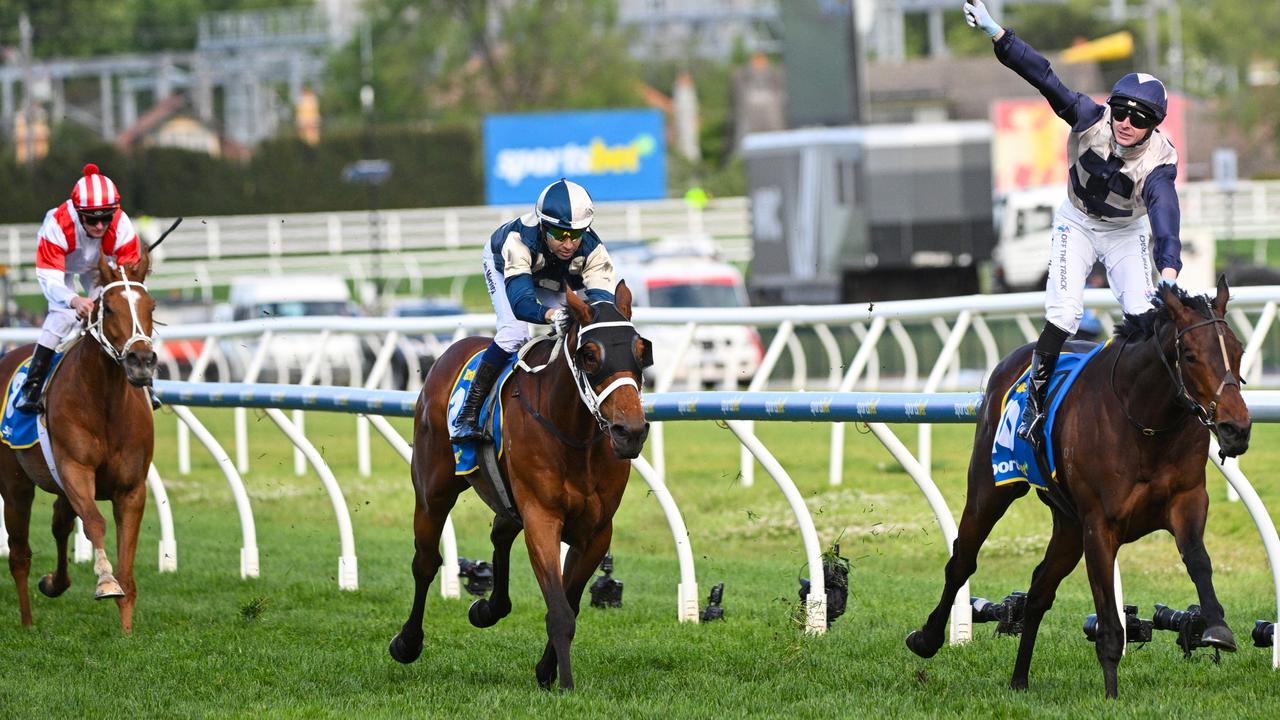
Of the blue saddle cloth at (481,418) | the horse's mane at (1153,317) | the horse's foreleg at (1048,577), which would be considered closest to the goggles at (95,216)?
the blue saddle cloth at (481,418)

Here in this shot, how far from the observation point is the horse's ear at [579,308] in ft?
20.9

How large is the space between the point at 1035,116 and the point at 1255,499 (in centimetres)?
3282

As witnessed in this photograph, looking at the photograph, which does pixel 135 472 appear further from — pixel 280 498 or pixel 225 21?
pixel 225 21

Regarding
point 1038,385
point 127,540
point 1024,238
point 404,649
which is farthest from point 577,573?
point 1024,238

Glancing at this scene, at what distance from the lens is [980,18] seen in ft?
21.8

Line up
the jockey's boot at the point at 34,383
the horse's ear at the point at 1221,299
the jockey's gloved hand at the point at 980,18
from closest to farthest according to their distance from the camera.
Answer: the horse's ear at the point at 1221,299 < the jockey's gloved hand at the point at 980,18 < the jockey's boot at the point at 34,383

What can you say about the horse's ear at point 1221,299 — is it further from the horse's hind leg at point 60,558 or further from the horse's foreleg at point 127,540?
the horse's hind leg at point 60,558

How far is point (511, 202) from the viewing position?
4444cm

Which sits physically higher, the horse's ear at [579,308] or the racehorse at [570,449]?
the horse's ear at [579,308]

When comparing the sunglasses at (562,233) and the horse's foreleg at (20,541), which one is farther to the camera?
the horse's foreleg at (20,541)

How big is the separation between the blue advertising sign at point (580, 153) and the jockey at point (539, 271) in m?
37.6

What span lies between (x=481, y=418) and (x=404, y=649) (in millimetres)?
925

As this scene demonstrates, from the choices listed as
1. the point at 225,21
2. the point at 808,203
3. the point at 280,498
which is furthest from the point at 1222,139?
the point at 280,498

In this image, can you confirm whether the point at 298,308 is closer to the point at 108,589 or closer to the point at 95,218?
the point at 95,218
